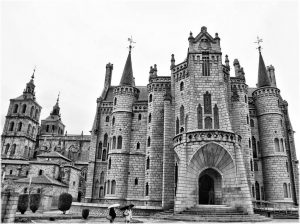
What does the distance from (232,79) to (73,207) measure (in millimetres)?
25904

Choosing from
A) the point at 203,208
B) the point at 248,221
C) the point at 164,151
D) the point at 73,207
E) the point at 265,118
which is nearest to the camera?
the point at 248,221

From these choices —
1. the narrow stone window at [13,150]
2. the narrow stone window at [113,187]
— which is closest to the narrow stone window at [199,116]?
the narrow stone window at [113,187]

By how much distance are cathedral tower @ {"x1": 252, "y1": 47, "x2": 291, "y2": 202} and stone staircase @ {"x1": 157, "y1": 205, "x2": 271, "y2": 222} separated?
38.5 ft

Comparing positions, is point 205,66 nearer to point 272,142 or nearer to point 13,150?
point 272,142

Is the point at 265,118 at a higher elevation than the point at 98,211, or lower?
higher

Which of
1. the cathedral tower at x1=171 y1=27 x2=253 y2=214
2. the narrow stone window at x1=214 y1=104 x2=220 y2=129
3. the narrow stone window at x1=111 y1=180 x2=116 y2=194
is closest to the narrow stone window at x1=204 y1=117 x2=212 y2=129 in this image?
the cathedral tower at x1=171 y1=27 x2=253 y2=214

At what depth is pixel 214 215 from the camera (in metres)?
19.1

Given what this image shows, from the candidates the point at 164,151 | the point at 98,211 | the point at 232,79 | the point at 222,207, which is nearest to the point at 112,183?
the point at 98,211

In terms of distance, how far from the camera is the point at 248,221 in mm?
18797

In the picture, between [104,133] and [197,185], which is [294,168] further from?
[104,133]

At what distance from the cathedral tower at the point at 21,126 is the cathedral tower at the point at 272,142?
49886 millimetres

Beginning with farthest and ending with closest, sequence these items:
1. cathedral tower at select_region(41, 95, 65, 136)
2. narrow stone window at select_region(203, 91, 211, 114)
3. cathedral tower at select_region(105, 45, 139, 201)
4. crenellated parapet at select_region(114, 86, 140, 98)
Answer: cathedral tower at select_region(41, 95, 65, 136) < crenellated parapet at select_region(114, 86, 140, 98) < cathedral tower at select_region(105, 45, 139, 201) < narrow stone window at select_region(203, 91, 211, 114)

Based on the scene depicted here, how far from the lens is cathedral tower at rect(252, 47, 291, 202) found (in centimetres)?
2962

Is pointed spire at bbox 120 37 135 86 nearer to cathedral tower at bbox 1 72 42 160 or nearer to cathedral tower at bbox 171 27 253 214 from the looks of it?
cathedral tower at bbox 171 27 253 214
